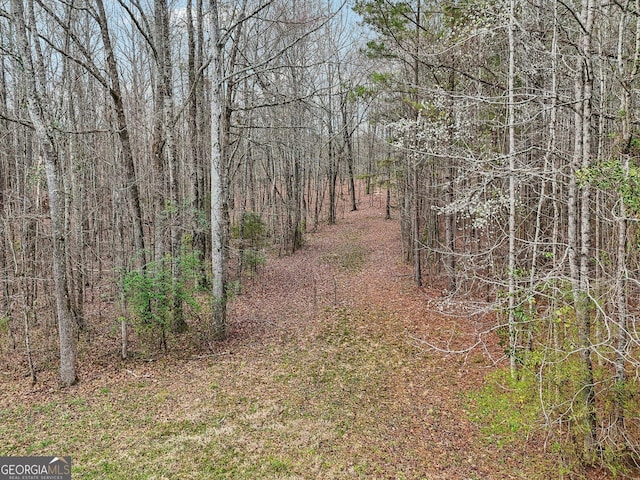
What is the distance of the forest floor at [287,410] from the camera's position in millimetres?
4652

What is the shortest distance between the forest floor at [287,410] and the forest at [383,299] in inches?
1.4

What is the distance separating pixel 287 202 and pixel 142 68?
7.87 m

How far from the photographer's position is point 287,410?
5.79 meters

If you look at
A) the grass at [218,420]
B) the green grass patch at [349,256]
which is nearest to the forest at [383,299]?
the grass at [218,420]

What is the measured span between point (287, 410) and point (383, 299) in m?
5.68

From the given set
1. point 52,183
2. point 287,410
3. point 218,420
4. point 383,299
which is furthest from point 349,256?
point 52,183

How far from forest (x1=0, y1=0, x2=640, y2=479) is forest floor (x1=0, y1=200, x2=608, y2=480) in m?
0.04

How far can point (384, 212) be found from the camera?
25.6 m

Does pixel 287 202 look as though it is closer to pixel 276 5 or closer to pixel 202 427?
pixel 276 5

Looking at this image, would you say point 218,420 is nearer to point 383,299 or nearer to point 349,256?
point 383,299

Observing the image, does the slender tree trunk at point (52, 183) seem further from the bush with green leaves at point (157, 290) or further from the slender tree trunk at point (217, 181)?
the slender tree trunk at point (217, 181)

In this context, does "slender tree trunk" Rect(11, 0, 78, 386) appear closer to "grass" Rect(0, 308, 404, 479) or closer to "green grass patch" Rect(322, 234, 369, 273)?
"grass" Rect(0, 308, 404, 479)

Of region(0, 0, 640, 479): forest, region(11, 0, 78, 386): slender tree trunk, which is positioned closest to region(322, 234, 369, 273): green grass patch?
region(0, 0, 640, 479): forest

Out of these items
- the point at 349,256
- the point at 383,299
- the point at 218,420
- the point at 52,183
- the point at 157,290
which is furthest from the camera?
the point at 349,256
